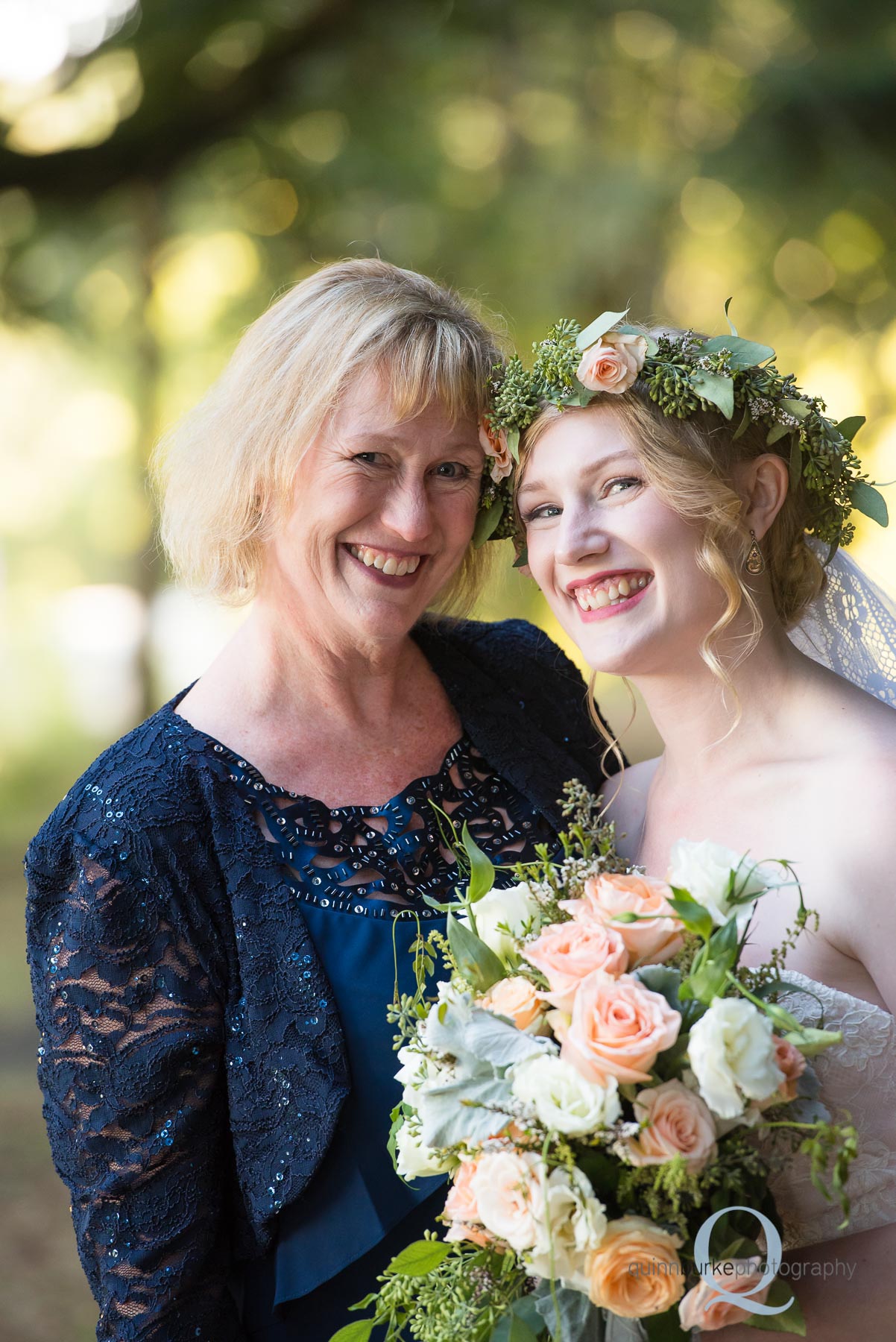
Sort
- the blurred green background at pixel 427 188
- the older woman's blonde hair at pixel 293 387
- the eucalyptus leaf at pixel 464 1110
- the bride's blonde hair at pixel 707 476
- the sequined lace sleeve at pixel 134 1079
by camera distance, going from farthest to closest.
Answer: the blurred green background at pixel 427 188 < the older woman's blonde hair at pixel 293 387 < the bride's blonde hair at pixel 707 476 < the sequined lace sleeve at pixel 134 1079 < the eucalyptus leaf at pixel 464 1110

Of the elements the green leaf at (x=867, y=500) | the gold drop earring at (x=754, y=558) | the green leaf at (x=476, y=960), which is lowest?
the green leaf at (x=476, y=960)

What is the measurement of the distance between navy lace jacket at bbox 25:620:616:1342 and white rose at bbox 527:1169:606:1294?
64 centimetres

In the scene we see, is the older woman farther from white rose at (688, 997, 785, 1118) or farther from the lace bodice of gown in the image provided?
white rose at (688, 997, 785, 1118)

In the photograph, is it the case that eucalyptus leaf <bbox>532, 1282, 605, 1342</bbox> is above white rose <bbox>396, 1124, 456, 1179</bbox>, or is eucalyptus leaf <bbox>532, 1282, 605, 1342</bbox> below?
below

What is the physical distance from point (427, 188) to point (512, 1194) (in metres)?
5.14

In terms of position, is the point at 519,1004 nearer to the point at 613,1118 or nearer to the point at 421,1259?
the point at 613,1118

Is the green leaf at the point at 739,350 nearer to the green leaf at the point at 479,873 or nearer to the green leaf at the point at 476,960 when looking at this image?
the green leaf at the point at 479,873

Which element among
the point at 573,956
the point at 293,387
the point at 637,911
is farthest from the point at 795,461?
the point at 573,956

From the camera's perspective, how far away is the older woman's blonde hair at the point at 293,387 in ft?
7.39

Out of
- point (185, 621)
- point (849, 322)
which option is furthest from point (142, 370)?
point (849, 322)

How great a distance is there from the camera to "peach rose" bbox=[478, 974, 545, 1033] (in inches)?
61.1

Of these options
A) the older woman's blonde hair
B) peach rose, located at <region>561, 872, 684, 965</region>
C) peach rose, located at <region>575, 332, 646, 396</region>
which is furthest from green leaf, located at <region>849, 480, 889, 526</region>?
peach rose, located at <region>561, 872, 684, 965</region>

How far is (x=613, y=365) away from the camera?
7.03 feet

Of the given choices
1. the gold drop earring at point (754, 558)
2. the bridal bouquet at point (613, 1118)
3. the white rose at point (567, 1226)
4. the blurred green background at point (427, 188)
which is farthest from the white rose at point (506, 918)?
the blurred green background at point (427, 188)
